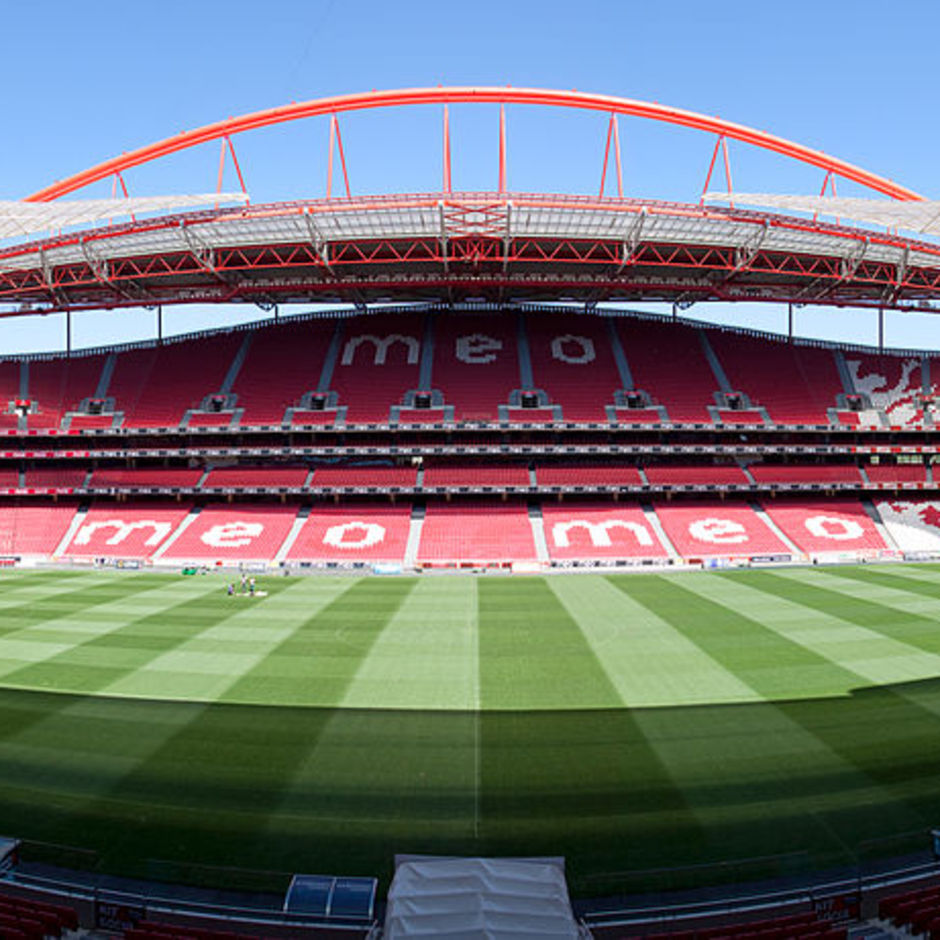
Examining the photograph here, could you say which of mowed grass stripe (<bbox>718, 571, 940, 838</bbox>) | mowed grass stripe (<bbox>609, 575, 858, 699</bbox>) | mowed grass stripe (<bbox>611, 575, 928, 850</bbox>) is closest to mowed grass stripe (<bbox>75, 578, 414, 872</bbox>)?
mowed grass stripe (<bbox>611, 575, 928, 850</bbox>)

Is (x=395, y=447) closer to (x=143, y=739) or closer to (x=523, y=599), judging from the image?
(x=523, y=599)

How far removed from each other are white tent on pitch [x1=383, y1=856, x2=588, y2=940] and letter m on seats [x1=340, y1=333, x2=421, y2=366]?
4172 centimetres

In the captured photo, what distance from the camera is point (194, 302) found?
40.8 meters

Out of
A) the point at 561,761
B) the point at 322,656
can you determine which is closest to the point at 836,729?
the point at 561,761

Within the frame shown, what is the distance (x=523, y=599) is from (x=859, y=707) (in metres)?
13.8

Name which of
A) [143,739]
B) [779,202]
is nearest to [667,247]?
[779,202]

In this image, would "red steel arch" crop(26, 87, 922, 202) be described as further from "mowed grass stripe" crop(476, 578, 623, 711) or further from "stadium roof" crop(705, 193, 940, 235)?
"mowed grass stripe" crop(476, 578, 623, 711)

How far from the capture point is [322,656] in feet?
59.1

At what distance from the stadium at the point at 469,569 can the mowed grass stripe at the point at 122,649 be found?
183 mm

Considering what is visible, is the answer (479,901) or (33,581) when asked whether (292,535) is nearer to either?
(33,581)

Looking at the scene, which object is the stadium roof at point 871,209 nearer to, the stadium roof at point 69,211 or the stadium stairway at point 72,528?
the stadium roof at point 69,211

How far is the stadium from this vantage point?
8.73 metres

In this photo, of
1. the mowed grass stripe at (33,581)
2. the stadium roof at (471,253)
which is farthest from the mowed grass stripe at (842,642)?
the mowed grass stripe at (33,581)

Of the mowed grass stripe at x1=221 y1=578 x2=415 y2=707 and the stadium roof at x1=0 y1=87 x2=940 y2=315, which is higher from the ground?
the stadium roof at x1=0 y1=87 x2=940 y2=315
